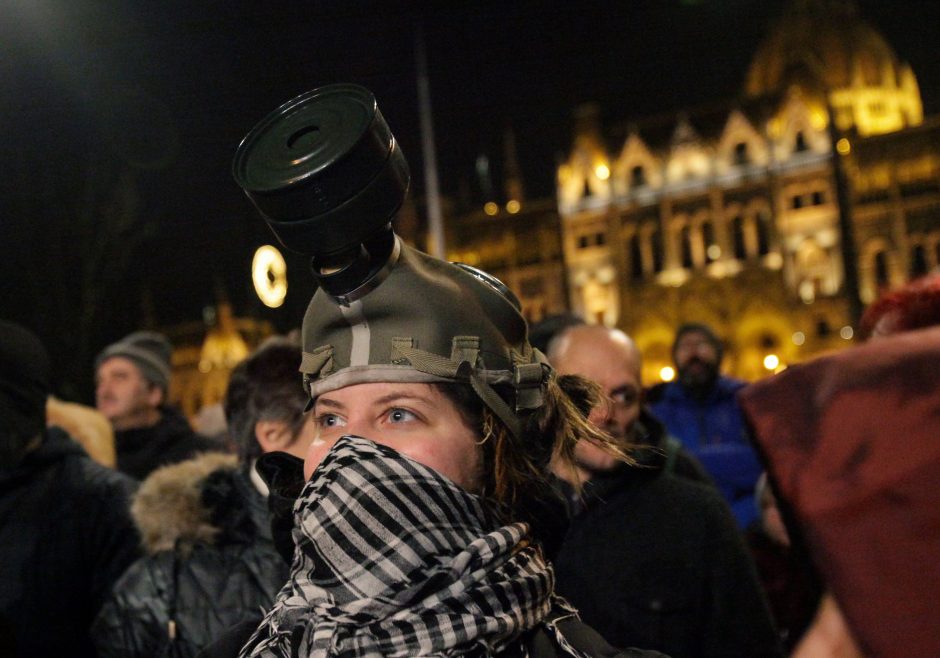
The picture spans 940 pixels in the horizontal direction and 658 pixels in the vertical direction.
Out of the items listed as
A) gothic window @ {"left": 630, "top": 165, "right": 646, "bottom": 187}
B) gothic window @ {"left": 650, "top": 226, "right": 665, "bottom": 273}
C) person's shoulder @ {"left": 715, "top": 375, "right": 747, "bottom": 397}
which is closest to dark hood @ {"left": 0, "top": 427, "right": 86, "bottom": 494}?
person's shoulder @ {"left": 715, "top": 375, "right": 747, "bottom": 397}

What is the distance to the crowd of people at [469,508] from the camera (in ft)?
2.46

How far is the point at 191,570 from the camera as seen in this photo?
120 inches

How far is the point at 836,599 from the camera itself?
2.45ft

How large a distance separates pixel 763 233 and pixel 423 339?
53.8 metres

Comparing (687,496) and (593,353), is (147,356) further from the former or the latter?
(687,496)

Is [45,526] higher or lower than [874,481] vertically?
lower

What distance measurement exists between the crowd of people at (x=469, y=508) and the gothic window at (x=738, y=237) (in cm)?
5074

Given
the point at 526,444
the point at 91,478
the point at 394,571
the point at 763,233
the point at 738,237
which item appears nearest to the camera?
the point at 394,571

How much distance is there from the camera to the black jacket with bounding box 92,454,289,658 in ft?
9.66

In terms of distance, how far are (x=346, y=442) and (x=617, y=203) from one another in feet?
184

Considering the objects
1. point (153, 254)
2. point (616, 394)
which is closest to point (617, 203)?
point (153, 254)

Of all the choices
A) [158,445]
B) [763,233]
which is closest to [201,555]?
[158,445]

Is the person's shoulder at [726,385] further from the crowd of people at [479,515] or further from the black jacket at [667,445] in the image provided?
the black jacket at [667,445]

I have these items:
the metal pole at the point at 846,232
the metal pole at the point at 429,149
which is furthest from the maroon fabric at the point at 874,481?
the metal pole at the point at 846,232
